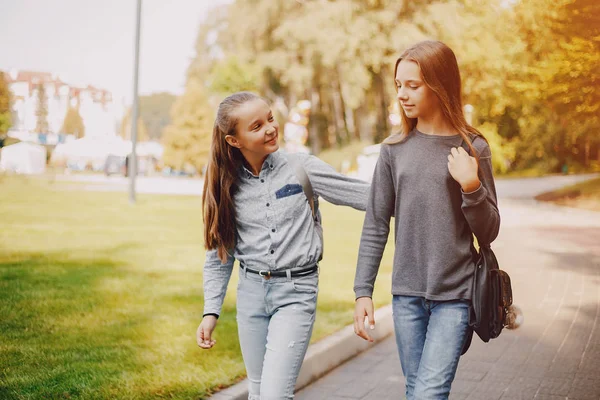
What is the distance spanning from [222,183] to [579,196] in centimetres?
2709

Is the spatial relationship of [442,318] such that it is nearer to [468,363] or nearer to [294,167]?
[294,167]

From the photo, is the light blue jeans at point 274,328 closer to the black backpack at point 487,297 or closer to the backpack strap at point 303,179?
the backpack strap at point 303,179

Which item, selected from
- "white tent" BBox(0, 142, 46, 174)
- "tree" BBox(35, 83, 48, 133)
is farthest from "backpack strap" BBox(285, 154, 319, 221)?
"tree" BBox(35, 83, 48, 133)

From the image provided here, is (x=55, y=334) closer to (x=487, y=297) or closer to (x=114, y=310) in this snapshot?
(x=114, y=310)

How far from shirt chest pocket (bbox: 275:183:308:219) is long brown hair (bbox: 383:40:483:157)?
46 centimetres

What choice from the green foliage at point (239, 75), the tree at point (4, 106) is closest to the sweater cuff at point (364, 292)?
the tree at point (4, 106)

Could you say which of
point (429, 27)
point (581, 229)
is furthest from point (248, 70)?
point (581, 229)

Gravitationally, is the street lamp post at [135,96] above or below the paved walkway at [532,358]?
above

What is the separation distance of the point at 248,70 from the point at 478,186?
133ft

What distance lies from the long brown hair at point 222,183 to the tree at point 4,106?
2.66 metres

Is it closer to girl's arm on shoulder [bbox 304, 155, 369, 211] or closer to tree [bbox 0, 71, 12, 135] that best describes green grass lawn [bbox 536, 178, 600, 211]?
tree [bbox 0, 71, 12, 135]

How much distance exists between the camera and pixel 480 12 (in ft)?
125

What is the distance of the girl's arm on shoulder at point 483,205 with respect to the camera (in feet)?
8.96

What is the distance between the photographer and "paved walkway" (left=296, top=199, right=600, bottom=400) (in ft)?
17.3
